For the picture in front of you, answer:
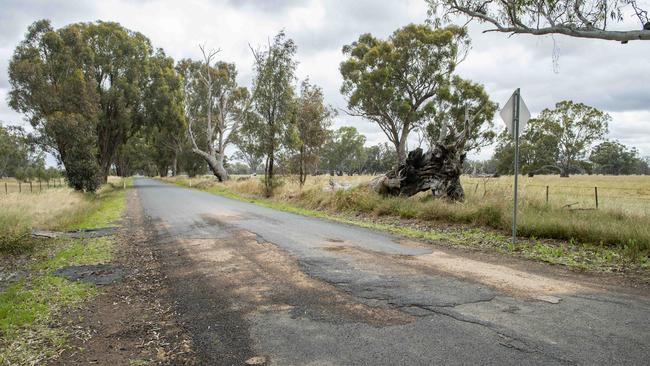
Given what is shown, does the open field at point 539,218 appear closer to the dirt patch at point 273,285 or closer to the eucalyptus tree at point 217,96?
the dirt patch at point 273,285

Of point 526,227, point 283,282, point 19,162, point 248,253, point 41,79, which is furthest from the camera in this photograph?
point 19,162

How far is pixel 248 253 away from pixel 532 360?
5.57m

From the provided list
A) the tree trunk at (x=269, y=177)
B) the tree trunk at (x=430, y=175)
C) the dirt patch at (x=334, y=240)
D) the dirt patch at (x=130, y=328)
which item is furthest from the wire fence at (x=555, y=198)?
the tree trunk at (x=269, y=177)

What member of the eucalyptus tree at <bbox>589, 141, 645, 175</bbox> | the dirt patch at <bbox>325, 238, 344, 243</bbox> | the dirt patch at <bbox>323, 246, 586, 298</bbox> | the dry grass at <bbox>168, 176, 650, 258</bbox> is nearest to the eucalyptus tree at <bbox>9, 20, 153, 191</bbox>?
the dry grass at <bbox>168, 176, 650, 258</bbox>

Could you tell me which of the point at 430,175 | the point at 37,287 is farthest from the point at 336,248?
the point at 430,175

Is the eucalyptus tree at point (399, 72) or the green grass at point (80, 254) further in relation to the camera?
the eucalyptus tree at point (399, 72)

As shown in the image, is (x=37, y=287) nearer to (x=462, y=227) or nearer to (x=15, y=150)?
(x=462, y=227)

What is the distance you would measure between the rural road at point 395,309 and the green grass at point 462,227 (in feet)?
3.99

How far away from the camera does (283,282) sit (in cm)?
590

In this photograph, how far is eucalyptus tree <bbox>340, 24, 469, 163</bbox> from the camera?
32.8 m

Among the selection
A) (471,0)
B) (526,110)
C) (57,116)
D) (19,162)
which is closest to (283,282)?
(526,110)

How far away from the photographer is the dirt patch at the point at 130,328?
375 cm

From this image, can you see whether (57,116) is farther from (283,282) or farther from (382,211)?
(283,282)

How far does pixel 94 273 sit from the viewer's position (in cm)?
689
